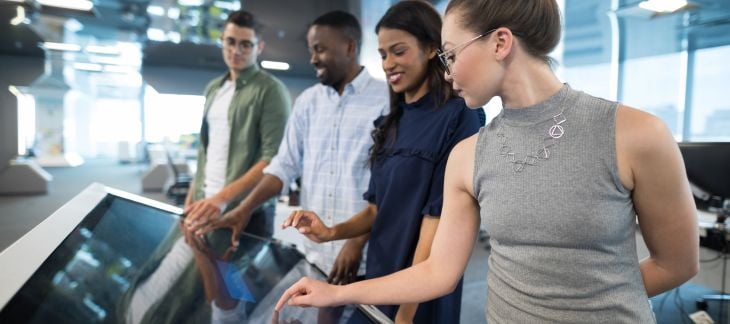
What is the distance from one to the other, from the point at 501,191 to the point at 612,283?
230mm

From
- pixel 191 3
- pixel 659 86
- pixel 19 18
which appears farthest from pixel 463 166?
pixel 659 86

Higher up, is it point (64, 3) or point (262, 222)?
point (64, 3)

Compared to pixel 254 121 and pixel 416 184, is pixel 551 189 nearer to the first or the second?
pixel 416 184

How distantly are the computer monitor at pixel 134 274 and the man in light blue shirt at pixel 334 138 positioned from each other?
0.21 metres

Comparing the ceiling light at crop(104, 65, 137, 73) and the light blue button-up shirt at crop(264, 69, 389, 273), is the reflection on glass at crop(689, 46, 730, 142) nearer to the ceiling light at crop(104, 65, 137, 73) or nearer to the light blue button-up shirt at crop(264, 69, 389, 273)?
the light blue button-up shirt at crop(264, 69, 389, 273)

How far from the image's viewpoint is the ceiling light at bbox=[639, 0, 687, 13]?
16.1 feet

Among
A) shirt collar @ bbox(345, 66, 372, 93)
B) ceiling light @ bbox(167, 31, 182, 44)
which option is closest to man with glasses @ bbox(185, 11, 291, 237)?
shirt collar @ bbox(345, 66, 372, 93)

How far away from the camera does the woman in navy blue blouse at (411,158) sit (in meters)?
1.23

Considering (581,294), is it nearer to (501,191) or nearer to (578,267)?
(578,267)

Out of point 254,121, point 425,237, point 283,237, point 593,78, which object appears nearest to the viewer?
point 425,237

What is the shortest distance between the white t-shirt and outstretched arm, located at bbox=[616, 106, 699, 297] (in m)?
1.87

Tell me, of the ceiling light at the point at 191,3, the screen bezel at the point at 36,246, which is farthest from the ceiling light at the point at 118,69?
the screen bezel at the point at 36,246

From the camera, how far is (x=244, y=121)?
2.22 m

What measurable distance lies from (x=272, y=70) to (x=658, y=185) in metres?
4.75
